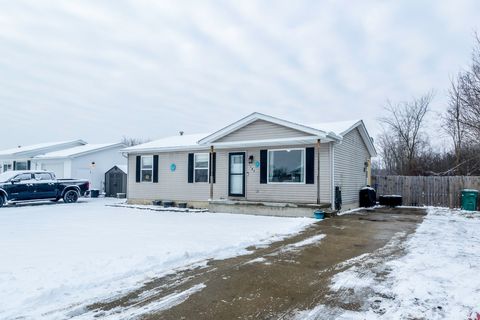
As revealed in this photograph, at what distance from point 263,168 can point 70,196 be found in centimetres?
1157

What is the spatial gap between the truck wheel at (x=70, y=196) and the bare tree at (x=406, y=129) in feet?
71.2

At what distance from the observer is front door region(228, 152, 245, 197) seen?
13312mm

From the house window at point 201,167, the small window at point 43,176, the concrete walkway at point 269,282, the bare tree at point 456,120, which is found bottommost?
the concrete walkway at point 269,282

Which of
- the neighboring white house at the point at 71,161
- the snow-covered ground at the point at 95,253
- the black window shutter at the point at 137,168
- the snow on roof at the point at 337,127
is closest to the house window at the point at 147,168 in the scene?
the black window shutter at the point at 137,168

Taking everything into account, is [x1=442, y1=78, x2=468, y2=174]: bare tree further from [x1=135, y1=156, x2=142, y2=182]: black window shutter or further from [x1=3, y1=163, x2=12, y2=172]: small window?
[x1=3, y1=163, x2=12, y2=172]: small window

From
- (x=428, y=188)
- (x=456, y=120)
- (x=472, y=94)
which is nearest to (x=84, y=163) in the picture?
(x=428, y=188)

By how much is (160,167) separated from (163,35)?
5.99 meters

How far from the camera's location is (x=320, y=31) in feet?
41.0

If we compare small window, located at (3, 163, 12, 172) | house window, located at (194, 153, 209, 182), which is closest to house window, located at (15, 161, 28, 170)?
small window, located at (3, 163, 12, 172)

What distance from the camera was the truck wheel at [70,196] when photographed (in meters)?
17.7

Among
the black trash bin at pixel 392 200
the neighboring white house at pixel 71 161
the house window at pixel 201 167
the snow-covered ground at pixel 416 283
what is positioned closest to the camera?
the snow-covered ground at pixel 416 283

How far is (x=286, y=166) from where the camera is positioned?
12344mm

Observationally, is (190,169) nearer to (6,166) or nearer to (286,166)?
(286,166)

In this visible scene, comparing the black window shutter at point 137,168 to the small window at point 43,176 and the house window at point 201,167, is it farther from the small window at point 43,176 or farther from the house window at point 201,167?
the small window at point 43,176
